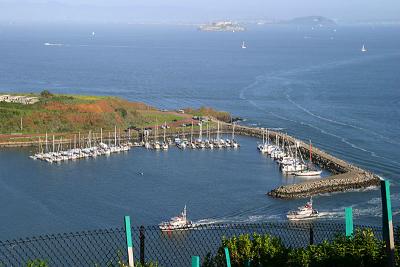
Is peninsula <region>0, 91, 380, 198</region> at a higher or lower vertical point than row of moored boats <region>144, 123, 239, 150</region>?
higher

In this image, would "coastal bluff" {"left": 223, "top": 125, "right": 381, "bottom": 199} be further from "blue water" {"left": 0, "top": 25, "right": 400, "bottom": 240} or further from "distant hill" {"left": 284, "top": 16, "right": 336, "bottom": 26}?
"distant hill" {"left": 284, "top": 16, "right": 336, "bottom": 26}

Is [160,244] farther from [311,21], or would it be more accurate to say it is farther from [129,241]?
[311,21]

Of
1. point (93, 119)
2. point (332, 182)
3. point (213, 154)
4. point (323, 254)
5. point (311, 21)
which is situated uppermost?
point (311, 21)

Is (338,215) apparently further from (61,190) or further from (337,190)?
(61,190)

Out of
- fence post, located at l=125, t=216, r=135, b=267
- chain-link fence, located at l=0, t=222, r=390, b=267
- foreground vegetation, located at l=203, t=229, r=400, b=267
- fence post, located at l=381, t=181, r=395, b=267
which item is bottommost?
chain-link fence, located at l=0, t=222, r=390, b=267

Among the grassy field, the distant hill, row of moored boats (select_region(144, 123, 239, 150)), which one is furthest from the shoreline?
the distant hill

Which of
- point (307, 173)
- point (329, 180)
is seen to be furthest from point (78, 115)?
point (329, 180)

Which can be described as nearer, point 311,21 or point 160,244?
point 160,244
